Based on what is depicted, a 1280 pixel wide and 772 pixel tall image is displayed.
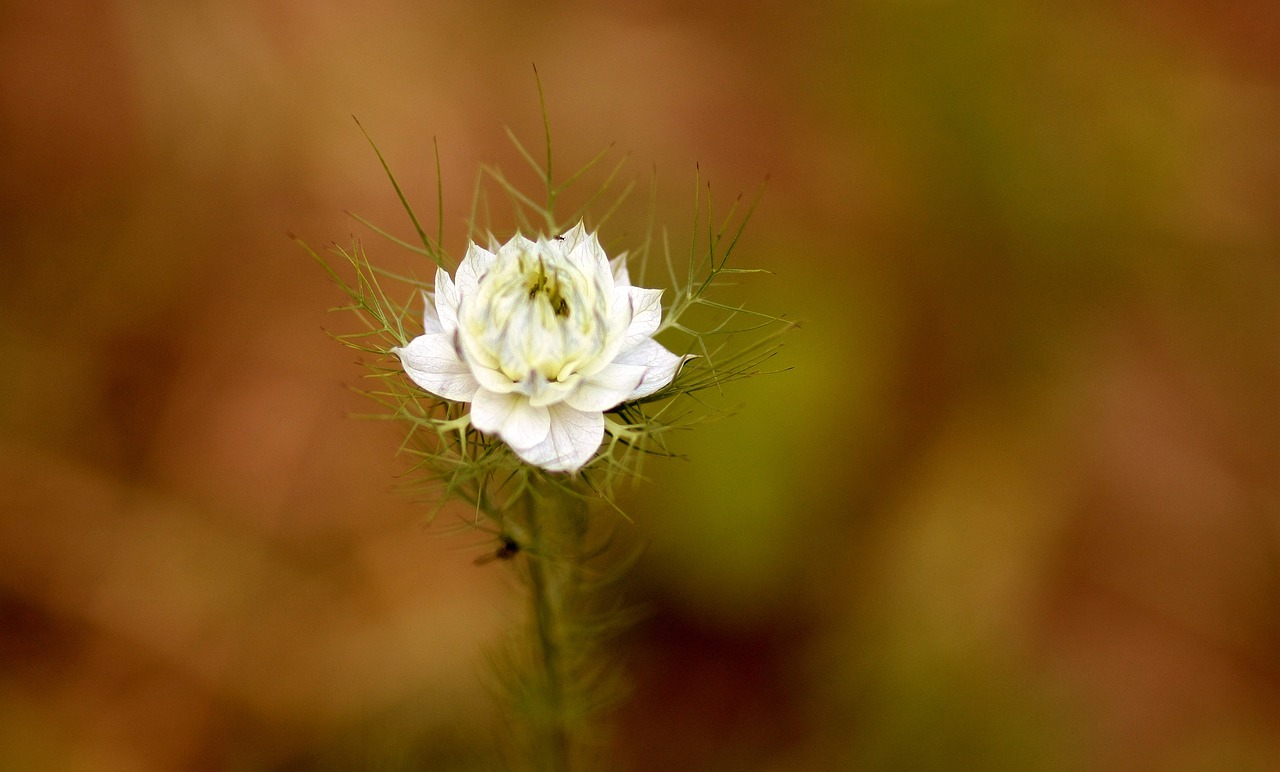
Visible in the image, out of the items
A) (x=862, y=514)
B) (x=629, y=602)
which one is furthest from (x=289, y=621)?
(x=862, y=514)

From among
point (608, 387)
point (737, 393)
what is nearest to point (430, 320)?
A: point (608, 387)

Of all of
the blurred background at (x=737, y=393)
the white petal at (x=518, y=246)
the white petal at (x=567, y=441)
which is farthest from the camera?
the blurred background at (x=737, y=393)

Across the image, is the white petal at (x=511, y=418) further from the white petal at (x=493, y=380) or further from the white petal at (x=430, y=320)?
the white petal at (x=430, y=320)

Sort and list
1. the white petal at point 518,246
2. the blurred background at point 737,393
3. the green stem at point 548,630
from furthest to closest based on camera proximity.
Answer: the blurred background at point 737,393 → the green stem at point 548,630 → the white petal at point 518,246

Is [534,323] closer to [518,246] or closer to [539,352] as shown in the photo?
[539,352]

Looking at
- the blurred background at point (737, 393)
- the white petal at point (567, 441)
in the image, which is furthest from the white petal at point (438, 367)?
the blurred background at point (737, 393)

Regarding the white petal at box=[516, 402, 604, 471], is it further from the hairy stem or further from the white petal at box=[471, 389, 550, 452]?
the hairy stem

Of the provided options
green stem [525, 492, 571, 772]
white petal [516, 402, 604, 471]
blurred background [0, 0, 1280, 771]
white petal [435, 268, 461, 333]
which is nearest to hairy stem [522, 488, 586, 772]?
green stem [525, 492, 571, 772]

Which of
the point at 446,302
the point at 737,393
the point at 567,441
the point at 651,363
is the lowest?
the point at 567,441
